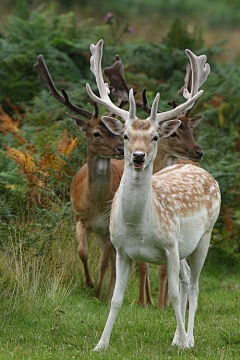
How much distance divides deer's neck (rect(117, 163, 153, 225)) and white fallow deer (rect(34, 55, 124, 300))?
2542 mm

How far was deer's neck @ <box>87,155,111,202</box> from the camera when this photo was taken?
9.09 metres

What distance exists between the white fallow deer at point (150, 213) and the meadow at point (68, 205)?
43 cm

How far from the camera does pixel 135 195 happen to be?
633 centimetres

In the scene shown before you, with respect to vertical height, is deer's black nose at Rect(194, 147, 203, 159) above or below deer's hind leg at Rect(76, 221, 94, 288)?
above

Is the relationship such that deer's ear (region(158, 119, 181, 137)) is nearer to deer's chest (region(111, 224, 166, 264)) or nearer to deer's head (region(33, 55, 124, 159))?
deer's chest (region(111, 224, 166, 264))

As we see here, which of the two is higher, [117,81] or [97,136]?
[117,81]

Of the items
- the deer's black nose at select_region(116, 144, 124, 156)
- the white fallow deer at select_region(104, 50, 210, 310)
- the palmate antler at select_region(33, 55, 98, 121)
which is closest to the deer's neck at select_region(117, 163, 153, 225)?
the deer's black nose at select_region(116, 144, 124, 156)

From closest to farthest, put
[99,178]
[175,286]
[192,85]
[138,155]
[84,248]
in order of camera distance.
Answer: [138,155] < [175,286] < [192,85] < [84,248] < [99,178]

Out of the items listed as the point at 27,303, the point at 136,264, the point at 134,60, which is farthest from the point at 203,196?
the point at 134,60

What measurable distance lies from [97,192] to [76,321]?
1946 mm

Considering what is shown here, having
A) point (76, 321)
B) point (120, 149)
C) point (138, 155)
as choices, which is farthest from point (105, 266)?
point (138, 155)

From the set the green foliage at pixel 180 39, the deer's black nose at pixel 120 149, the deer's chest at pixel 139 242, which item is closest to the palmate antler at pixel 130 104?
the deer's chest at pixel 139 242

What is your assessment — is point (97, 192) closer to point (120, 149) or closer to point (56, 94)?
point (120, 149)

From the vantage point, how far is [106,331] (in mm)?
6520
